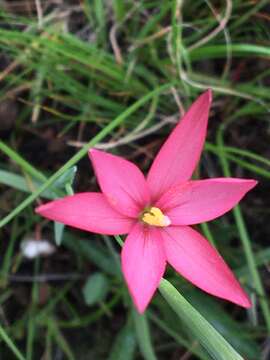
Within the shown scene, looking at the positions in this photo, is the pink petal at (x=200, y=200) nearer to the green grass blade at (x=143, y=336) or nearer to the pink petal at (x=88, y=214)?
the pink petal at (x=88, y=214)

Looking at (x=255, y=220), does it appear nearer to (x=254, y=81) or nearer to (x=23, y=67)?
(x=254, y=81)

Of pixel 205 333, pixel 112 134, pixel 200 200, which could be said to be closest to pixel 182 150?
pixel 200 200

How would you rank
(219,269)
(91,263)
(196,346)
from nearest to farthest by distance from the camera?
1. (219,269)
2. (196,346)
3. (91,263)

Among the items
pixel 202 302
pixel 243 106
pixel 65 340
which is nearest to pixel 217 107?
pixel 243 106

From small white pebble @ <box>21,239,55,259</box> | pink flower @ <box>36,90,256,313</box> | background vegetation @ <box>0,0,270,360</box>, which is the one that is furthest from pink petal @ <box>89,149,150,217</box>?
small white pebble @ <box>21,239,55,259</box>

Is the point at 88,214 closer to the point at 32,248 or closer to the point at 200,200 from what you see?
the point at 200,200

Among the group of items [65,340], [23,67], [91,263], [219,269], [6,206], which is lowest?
[65,340]
